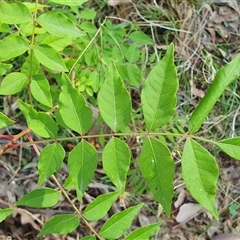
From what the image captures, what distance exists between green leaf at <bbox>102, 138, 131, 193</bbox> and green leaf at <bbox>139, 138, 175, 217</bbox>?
0.20ft

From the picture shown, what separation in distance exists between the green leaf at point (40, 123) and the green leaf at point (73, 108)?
11 centimetres

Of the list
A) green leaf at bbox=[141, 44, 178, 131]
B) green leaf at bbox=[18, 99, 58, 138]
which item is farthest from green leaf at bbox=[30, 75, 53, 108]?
green leaf at bbox=[141, 44, 178, 131]

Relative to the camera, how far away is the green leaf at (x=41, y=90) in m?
1.92

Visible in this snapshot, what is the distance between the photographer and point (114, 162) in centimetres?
152

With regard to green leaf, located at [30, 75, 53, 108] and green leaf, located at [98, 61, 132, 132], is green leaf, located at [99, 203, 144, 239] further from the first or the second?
green leaf, located at [30, 75, 53, 108]

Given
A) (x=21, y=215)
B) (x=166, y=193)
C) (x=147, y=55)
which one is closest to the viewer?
(x=166, y=193)

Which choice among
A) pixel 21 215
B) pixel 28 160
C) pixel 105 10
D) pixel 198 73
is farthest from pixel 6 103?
pixel 198 73

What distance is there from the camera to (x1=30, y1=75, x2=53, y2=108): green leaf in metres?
1.92

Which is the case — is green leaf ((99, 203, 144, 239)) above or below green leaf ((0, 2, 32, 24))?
below

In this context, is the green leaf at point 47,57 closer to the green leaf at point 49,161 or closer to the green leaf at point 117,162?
the green leaf at point 49,161

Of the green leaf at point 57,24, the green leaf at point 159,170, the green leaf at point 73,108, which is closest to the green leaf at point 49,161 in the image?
the green leaf at point 73,108

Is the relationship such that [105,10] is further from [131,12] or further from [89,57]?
[89,57]

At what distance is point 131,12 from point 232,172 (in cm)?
132

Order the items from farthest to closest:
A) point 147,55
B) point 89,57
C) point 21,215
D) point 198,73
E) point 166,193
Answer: point 198,73, point 147,55, point 21,215, point 89,57, point 166,193
